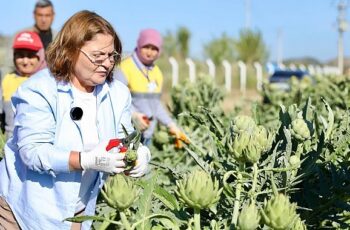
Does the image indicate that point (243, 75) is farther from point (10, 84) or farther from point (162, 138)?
point (10, 84)

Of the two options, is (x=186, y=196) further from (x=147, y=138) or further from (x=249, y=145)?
(x=147, y=138)

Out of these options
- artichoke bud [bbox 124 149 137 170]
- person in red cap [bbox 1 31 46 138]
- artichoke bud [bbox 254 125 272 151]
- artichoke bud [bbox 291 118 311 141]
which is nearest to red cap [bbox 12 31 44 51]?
person in red cap [bbox 1 31 46 138]

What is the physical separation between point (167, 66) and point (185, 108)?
50.6ft

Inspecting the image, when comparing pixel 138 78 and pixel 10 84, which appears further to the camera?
pixel 138 78

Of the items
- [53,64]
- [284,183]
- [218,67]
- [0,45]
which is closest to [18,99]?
[53,64]

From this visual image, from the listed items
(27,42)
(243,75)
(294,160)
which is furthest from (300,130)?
(243,75)

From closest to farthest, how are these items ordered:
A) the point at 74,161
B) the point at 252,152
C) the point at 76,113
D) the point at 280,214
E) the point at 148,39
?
the point at 280,214
the point at 252,152
the point at 74,161
the point at 76,113
the point at 148,39

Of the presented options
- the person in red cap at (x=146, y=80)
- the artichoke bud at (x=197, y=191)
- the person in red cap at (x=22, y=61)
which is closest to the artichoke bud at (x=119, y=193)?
the artichoke bud at (x=197, y=191)

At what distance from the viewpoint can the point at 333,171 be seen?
1.74m

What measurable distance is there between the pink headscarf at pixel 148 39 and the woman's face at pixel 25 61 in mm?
710

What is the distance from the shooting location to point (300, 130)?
1.65 meters

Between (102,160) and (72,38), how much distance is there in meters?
0.31

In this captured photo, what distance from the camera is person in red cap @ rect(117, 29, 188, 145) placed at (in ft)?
11.8

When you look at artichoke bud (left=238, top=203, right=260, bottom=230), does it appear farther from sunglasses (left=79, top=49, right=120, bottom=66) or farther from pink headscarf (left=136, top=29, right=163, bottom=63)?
pink headscarf (left=136, top=29, right=163, bottom=63)
